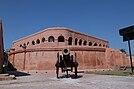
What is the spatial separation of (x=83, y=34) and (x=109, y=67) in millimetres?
17271

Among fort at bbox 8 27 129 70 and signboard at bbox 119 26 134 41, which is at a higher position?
signboard at bbox 119 26 134 41

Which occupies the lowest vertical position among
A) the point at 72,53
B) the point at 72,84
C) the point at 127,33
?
the point at 72,84

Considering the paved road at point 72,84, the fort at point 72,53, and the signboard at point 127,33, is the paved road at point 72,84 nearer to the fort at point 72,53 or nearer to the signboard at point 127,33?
the signboard at point 127,33

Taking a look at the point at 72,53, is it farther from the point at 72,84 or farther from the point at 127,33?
the point at 72,84

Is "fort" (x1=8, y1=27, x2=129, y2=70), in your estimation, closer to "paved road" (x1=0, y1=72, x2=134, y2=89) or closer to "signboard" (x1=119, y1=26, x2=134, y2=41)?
"signboard" (x1=119, y1=26, x2=134, y2=41)

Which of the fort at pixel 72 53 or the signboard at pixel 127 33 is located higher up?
the signboard at pixel 127 33

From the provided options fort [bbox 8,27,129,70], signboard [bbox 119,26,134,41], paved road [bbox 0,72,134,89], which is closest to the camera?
paved road [bbox 0,72,134,89]

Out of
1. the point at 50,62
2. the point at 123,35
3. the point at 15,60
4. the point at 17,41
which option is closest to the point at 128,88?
the point at 123,35

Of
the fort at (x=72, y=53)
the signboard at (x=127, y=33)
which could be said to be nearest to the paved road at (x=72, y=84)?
the signboard at (x=127, y=33)

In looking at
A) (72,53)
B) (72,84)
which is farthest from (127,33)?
(72,84)

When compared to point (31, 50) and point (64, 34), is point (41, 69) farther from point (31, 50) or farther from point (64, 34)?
point (64, 34)

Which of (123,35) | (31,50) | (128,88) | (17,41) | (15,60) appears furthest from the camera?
(17,41)

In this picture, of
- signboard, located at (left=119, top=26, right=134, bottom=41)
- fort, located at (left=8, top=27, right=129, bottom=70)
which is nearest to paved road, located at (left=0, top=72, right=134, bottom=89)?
signboard, located at (left=119, top=26, right=134, bottom=41)

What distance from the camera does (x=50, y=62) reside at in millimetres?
27922
